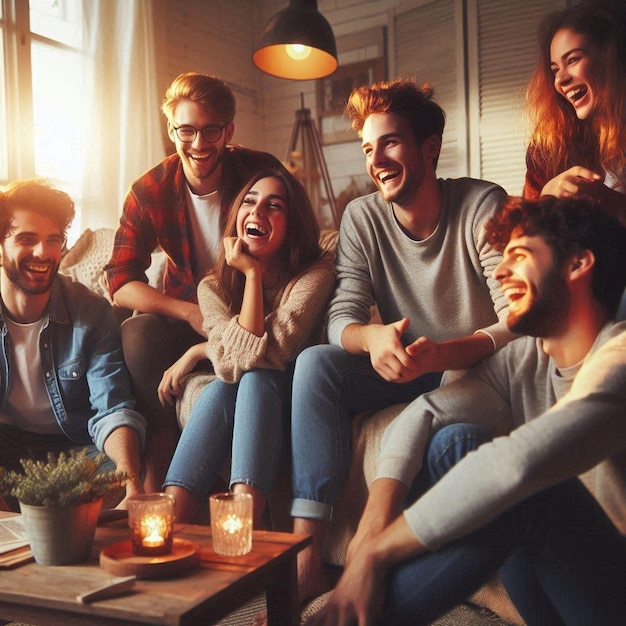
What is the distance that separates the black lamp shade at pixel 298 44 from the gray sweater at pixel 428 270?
4.75ft

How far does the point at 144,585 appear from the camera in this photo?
1.00 meters

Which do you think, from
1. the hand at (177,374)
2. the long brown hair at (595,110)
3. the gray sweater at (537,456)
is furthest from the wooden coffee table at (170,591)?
the long brown hair at (595,110)

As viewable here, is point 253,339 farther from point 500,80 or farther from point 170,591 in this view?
point 500,80

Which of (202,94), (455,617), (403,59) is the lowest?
(455,617)

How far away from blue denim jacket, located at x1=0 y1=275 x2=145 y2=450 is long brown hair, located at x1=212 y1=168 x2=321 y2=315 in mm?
335

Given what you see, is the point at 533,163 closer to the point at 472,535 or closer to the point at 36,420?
the point at 472,535

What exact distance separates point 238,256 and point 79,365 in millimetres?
494

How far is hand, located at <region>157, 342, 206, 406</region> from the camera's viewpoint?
1.92 meters

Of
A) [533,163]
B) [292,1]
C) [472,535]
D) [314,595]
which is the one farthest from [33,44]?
[472,535]

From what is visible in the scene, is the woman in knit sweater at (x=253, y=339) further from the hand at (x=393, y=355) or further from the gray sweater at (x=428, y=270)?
the hand at (x=393, y=355)

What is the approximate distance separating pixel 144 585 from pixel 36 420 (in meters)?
1.02

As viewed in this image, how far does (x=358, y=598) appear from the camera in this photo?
1000mm

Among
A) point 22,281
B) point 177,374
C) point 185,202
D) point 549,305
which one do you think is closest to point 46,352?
point 22,281

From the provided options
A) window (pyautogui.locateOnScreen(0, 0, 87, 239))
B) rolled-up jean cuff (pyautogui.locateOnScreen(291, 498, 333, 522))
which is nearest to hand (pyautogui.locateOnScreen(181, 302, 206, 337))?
rolled-up jean cuff (pyautogui.locateOnScreen(291, 498, 333, 522))
